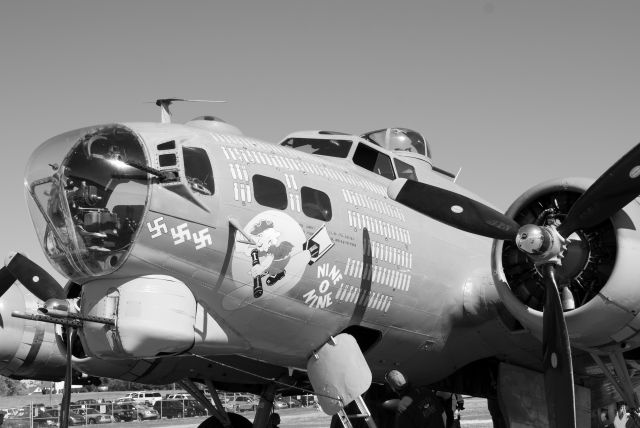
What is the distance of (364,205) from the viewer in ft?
31.3

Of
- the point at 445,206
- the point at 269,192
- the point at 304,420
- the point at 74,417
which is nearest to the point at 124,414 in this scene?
the point at 74,417

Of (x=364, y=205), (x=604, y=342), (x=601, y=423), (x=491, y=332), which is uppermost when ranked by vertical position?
(x=364, y=205)

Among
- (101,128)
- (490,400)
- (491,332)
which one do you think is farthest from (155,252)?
(490,400)

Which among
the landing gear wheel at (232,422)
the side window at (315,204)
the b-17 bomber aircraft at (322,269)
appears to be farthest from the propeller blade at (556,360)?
the landing gear wheel at (232,422)

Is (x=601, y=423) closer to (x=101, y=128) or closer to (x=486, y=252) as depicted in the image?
(x=486, y=252)

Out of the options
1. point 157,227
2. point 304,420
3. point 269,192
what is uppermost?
point 269,192

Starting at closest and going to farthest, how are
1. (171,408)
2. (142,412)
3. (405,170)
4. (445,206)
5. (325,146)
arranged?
(445,206), (325,146), (405,170), (142,412), (171,408)

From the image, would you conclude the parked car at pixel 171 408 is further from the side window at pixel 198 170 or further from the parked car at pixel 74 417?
the side window at pixel 198 170

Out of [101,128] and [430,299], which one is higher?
[101,128]

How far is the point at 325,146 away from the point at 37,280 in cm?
462

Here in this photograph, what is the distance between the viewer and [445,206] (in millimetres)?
9562

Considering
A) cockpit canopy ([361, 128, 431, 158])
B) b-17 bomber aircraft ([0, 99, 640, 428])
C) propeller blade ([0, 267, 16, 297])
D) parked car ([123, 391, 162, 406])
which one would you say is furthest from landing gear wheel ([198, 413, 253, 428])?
parked car ([123, 391, 162, 406])

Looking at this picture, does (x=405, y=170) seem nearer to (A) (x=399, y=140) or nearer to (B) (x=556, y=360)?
(A) (x=399, y=140)

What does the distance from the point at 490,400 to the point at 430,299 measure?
2851mm
